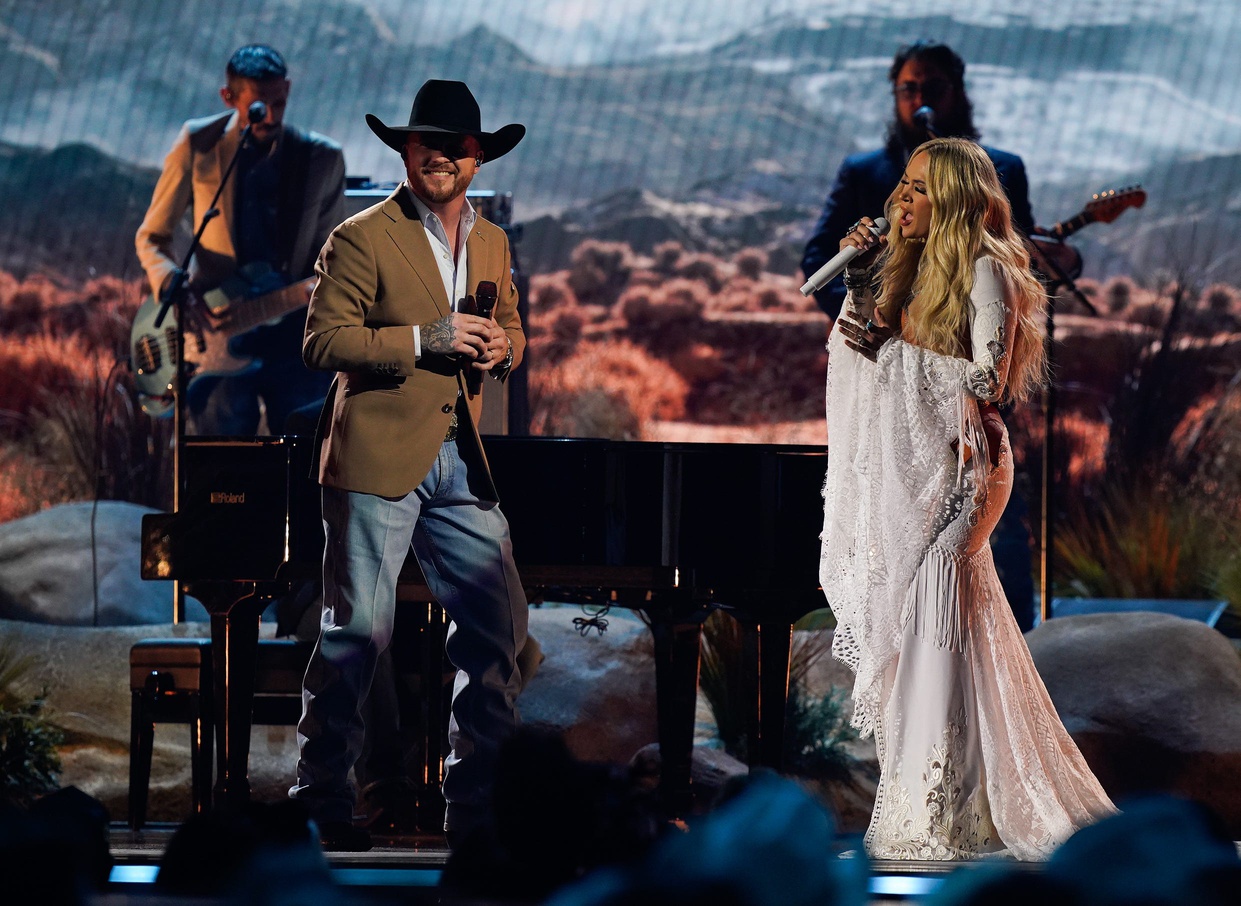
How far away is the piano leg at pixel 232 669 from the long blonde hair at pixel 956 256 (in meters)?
1.99

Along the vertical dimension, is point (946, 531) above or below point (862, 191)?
below

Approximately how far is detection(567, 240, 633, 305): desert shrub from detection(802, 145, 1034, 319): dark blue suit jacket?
290cm

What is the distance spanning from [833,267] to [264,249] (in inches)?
188

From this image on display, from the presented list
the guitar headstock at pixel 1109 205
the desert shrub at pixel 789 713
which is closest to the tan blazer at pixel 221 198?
the desert shrub at pixel 789 713

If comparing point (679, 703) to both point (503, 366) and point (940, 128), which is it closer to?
point (503, 366)

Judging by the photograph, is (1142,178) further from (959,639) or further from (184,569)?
(184,569)

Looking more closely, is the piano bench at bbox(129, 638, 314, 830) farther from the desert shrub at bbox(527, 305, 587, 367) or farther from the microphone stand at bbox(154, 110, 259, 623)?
the desert shrub at bbox(527, 305, 587, 367)

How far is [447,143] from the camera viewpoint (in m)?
4.04

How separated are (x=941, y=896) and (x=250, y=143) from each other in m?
7.47

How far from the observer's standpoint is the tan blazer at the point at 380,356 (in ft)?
12.9

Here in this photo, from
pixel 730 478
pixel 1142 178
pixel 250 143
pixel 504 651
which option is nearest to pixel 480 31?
pixel 250 143

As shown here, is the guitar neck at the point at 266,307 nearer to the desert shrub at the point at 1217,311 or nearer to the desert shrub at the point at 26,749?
the desert shrub at the point at 26,749

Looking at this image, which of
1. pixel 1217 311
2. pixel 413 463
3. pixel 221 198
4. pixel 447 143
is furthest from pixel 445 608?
pixel 1217 311

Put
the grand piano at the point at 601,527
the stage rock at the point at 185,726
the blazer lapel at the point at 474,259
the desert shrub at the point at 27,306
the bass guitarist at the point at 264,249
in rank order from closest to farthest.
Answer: the blazer lapel at the point at 474,259 → the grand piano at the point at 601,527 → the stage rock at the point at 185,726 → the bass guitarist at the point at 264,249 → the desert shrub at the point at 27,306
